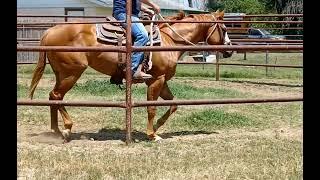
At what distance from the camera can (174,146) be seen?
5883 millimetres

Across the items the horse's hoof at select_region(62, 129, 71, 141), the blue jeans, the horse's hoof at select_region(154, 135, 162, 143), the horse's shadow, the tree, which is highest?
the tree

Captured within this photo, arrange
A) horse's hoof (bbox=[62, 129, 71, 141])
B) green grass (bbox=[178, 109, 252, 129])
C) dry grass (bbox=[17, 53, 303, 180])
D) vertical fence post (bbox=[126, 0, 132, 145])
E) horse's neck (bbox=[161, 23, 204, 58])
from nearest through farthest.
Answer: dry grass (bbox=[17, 53, 303, 180]), vertical fence post (bbox=[126, 0, 132, 145]), horse's hoof (bbox=[62, 129, 71, 141]), horse's neck (bbox=[161, 23, 204, 58]), green grass (bbox=[178, 109, 252, 129])

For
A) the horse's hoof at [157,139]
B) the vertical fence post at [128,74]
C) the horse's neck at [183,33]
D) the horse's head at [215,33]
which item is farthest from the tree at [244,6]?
the vertical fence post at [128,74]

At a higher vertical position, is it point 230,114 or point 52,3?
point 52,3

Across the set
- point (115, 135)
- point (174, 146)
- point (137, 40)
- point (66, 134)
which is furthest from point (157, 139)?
point (137, 40)

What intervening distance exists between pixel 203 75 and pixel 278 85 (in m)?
3.27

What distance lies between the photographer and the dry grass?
14.6ft

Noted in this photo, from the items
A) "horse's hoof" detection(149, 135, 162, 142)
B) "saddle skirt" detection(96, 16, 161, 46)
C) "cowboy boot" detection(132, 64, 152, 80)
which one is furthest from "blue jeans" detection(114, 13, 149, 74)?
"horse's hoof" detection(149, 135, 162, 142)

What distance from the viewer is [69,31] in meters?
6.62

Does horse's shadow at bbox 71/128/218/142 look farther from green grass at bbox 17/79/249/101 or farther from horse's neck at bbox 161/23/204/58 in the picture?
green grass at bbox 17/79/249/101

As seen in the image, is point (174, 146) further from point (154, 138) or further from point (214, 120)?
point (214, 120)

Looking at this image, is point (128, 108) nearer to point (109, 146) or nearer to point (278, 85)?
point (109, 146)

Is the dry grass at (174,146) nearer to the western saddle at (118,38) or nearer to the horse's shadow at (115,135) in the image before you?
the horse's shadow at (115,135)
